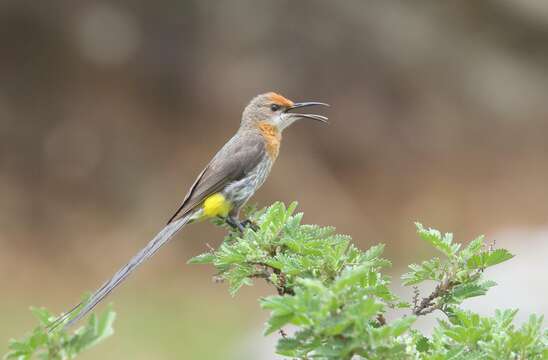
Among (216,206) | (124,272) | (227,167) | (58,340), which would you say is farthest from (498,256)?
(227,167)

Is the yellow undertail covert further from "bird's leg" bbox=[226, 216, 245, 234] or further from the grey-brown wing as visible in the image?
"bird's leg" bbox=[226, 216, 245, 234]

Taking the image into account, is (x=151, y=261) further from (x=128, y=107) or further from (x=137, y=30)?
(x=137, y=30)

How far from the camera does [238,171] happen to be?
5.80m

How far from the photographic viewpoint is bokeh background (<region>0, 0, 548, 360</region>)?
13969mm

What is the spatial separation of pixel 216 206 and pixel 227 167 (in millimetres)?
370

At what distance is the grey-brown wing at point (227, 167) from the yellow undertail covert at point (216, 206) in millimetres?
42

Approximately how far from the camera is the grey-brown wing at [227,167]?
541 cm

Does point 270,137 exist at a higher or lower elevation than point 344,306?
higher

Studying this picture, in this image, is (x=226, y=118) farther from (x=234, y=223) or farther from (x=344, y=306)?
(x=344, y=306)

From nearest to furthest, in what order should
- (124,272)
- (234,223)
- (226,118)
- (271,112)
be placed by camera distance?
(124,272) < (234,223) < (271,112) < (226,118)

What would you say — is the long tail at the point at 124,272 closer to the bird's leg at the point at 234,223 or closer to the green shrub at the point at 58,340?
the green shrub at the point at 58,340

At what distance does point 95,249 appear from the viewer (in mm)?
14266

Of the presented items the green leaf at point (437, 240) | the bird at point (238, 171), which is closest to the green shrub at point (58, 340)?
the green leaf at point (437, 240)

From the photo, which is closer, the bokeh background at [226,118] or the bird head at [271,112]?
the bird head at [271,112]
